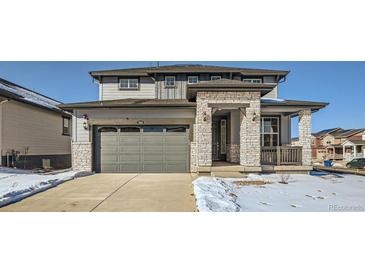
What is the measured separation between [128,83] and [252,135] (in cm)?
794

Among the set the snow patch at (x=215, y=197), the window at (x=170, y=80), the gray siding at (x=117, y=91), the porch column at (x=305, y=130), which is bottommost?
the snow patch at (x=215, y=197)

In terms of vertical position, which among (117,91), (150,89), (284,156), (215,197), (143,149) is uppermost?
(150,89)

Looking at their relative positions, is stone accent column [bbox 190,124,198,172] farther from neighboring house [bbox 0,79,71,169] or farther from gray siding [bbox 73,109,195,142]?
neighboring house [bbox 0,79,71,169]

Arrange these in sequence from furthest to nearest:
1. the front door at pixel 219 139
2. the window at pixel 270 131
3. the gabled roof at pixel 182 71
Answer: the gabled roof at pixel 182 71 < the front door at pixel 219 139 < the window at pixel 270 131

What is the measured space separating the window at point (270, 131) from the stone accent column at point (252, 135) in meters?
2.44

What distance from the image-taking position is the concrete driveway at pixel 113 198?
491cm

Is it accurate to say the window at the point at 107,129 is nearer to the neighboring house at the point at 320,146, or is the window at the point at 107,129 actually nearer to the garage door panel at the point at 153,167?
the garage door panel at the point at 153,167

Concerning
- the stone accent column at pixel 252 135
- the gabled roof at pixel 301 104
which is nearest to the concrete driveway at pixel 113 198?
the stone accent column at pixel 252 135

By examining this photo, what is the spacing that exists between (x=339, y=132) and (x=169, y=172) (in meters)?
41.4

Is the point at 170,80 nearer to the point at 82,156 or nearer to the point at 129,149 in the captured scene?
the point at 129,149

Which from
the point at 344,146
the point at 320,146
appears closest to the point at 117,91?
the point at 344,146

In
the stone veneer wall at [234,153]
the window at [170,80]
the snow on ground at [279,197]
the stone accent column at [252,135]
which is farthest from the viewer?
the window at [170,80]

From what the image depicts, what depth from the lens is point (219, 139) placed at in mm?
11930
